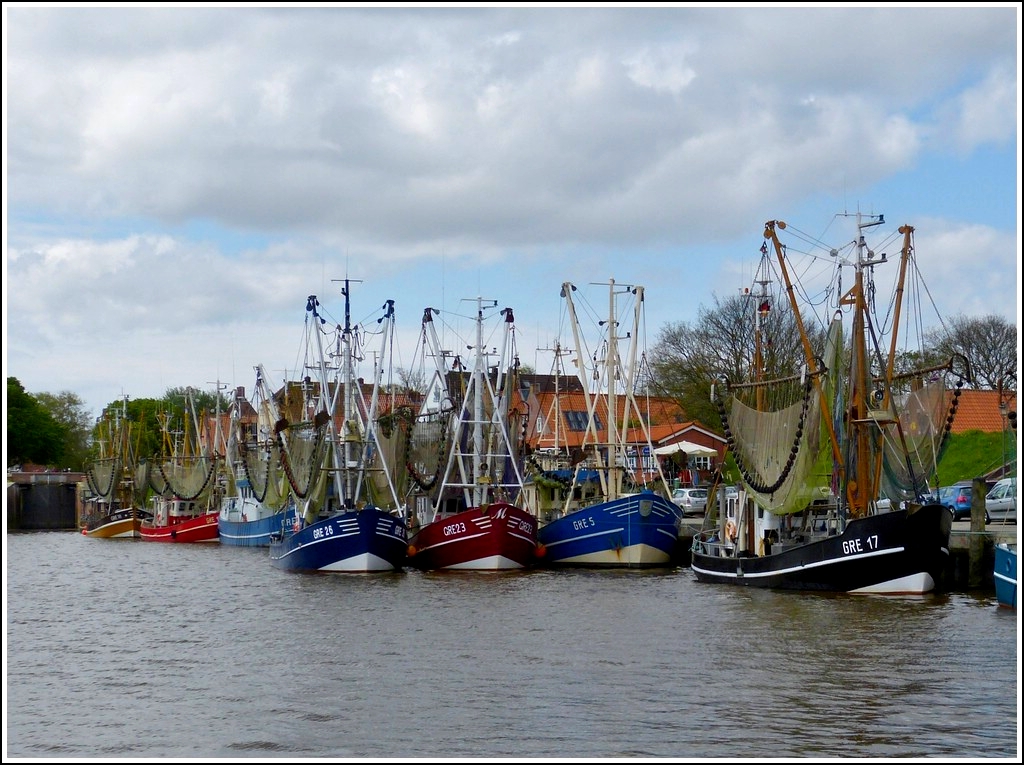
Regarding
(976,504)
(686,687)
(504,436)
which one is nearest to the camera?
(686,687)

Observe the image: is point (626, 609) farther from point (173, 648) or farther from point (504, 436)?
point (504, 436)

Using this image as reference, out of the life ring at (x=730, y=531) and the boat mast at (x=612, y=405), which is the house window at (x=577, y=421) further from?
the life ring at (x=730, y=531)

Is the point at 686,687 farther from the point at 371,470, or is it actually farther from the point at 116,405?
the point at 116,405

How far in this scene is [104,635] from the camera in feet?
108

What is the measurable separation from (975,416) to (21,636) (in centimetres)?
6144

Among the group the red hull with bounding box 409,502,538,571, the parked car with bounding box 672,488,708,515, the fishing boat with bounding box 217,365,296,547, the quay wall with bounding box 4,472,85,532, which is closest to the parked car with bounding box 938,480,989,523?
the red hull with bounding box 409,502,538,571

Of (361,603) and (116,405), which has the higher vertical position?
(116,405)

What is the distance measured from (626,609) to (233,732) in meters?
17.7

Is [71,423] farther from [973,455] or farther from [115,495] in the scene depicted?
[973,455]

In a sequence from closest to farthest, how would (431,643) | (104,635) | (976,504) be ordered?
1. (431,643)
2. (104,635)
3. (976,504)

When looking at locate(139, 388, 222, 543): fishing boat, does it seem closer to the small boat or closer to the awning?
the awning

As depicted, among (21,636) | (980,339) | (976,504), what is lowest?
(21,636)

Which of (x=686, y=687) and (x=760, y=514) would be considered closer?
(x=686, y=687)

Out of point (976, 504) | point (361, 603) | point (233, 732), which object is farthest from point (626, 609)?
point (233, 732)
